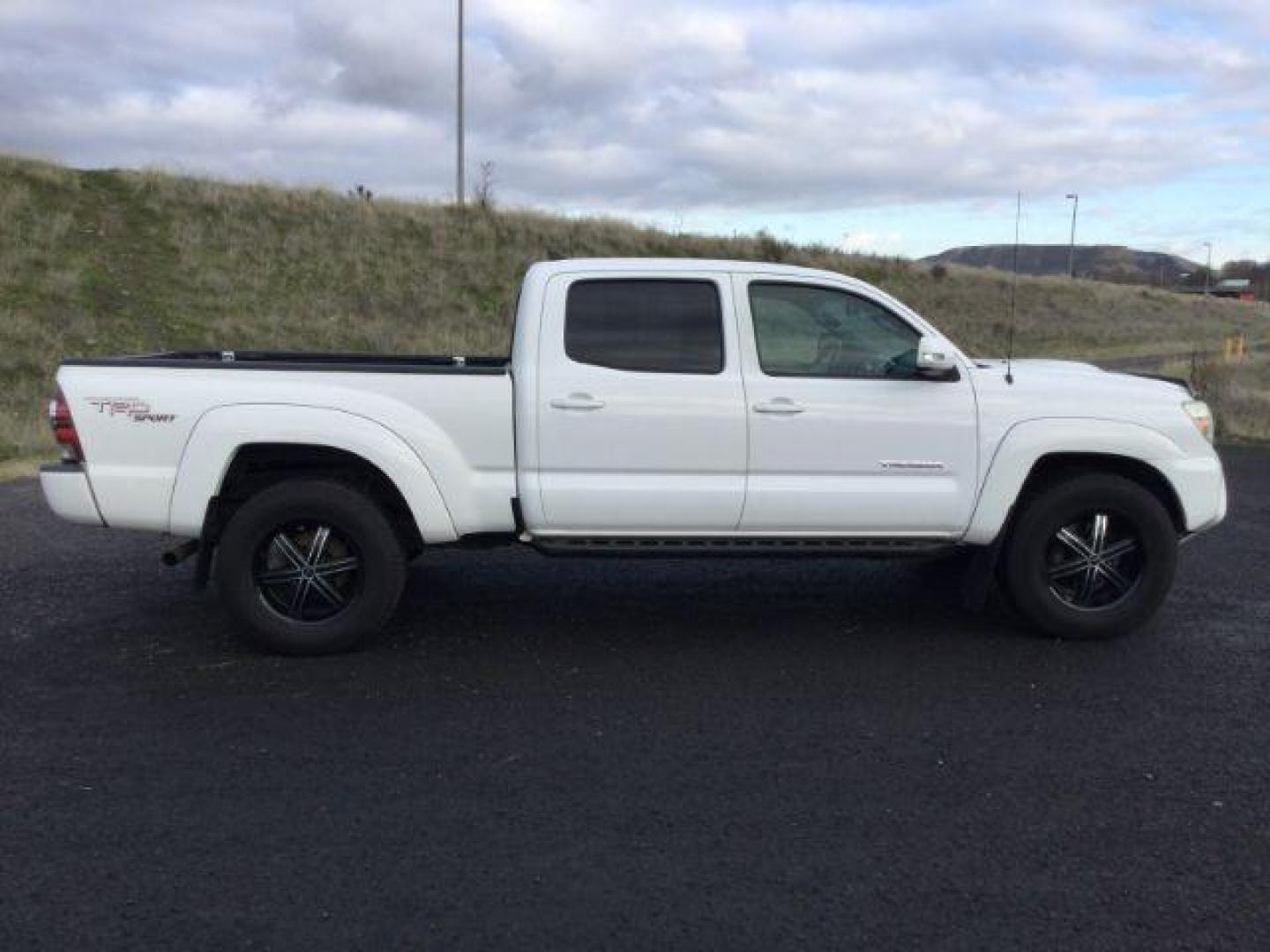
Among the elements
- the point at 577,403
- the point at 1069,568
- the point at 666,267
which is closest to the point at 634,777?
the point at 577,403

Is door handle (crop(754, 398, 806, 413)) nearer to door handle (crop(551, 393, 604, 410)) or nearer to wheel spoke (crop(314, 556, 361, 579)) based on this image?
door handle (crop(551, 393, 604, 410))

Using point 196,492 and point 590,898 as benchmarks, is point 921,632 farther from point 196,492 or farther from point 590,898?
point 196,492

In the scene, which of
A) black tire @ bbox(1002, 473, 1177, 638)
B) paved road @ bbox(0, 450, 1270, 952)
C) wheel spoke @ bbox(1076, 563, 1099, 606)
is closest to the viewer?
paved road @ bbox(0, 450, 1270, 952)

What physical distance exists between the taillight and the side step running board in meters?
2.16

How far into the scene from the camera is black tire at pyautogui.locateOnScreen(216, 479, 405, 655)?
5.45m

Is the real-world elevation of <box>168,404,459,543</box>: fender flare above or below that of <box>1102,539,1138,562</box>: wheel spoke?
above

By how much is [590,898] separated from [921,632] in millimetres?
3165

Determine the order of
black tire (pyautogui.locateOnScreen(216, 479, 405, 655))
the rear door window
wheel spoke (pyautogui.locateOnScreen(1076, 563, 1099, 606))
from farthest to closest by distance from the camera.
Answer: wheel spoke (pyautogui.locateOnScreen(1076, 563, 1099, 606)) < the rear door window < black tire (pyautogui.locateOnScreen(216, 479, 405, 655))

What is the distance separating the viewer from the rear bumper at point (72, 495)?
5.32m

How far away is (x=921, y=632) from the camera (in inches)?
238

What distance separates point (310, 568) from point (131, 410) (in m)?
1.10

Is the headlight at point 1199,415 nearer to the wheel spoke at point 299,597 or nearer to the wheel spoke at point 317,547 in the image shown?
the wheel spoke at point 317,547

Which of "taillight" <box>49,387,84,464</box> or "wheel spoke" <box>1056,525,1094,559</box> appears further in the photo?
"wheel spoke" <box>1056,525,1094,559</box>

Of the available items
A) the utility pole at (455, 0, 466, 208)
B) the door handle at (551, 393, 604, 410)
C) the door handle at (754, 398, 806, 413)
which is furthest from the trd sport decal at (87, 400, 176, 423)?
the utility pole at (455, 0, 466, 208)
